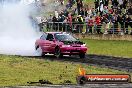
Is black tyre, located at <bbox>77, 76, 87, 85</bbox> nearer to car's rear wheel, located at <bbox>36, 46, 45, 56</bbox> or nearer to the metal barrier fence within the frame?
car's rear wheel, located at <bbox>36, 46, 45, 56</bbox>

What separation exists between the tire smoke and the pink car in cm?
532

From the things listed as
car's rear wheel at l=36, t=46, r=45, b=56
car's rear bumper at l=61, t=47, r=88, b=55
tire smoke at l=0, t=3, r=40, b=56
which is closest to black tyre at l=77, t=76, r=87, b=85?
car's rear bumper at l=61, t=47, r=88, b=55

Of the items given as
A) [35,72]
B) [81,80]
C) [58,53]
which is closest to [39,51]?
[58,53]

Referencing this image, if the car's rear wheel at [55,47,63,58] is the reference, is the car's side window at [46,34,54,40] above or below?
above

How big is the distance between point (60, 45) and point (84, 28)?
508 inches

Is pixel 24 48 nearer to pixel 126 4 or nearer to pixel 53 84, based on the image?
pixel 126 4

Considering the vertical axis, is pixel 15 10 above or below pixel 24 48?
above

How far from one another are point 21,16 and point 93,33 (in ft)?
19.8

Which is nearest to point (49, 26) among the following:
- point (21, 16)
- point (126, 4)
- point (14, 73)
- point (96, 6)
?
point (21, 16)

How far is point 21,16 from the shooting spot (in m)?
39.8

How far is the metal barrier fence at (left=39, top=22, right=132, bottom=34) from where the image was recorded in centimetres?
3666

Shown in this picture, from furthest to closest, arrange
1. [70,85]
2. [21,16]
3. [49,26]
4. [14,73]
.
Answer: [49,26], [21,16], [14,73], [70,85]

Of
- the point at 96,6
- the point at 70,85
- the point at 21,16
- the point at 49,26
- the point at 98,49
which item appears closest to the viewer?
the point at 70,85

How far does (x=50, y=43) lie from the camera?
29172 millimetres
